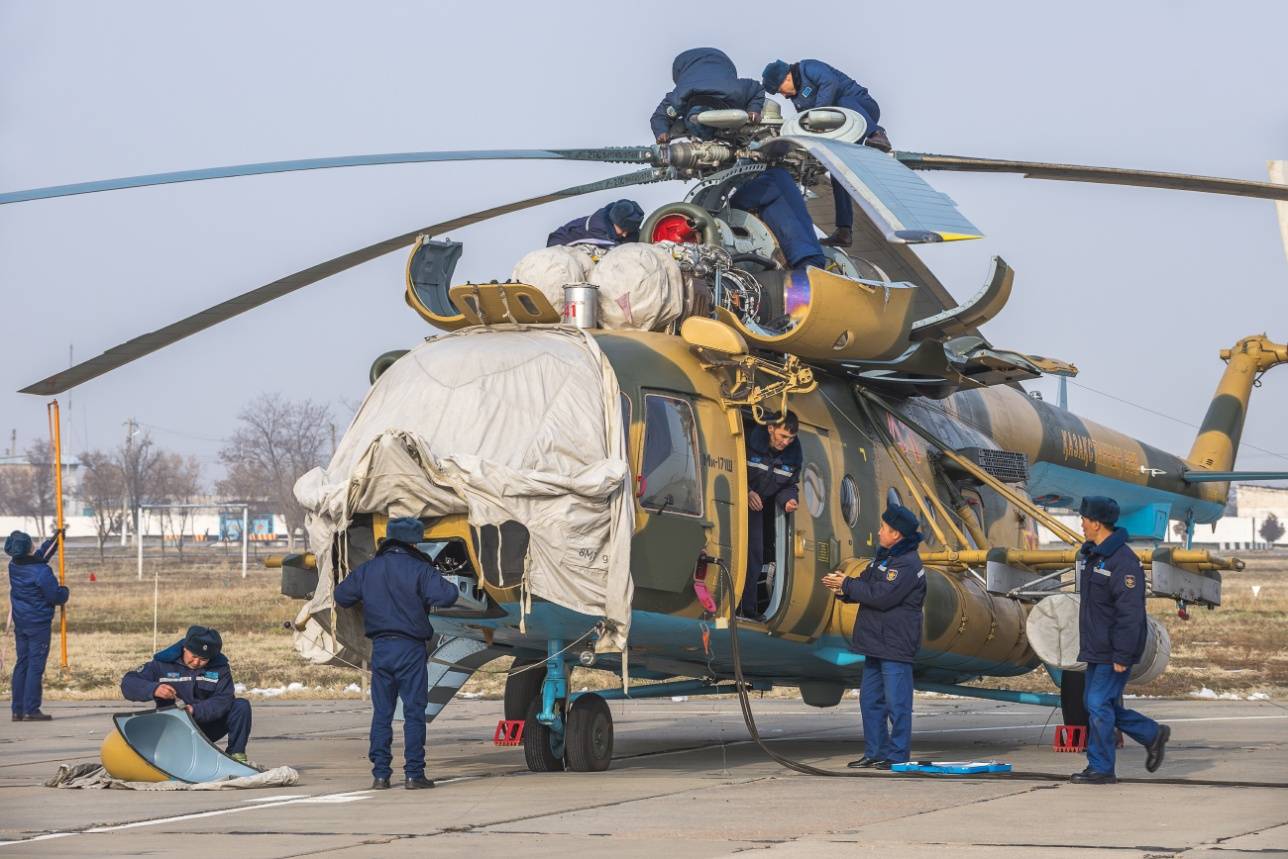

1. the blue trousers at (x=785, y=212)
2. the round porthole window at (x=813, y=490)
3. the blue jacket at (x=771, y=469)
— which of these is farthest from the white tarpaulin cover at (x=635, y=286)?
the round porthole window at (x=813, y=490)

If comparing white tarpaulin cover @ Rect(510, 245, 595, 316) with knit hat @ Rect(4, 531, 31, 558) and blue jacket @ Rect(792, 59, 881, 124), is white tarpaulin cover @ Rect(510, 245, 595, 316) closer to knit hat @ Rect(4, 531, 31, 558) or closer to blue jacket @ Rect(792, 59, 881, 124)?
blue jacket @ Rect(792, 59, 881, 124)

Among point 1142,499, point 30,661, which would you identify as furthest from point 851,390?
point 30,661

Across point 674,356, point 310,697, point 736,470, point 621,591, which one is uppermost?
point 674,356

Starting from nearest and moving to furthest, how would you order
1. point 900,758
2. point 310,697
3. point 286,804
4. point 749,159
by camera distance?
point 286,804
point 900,758
point 749,159
point 310,697

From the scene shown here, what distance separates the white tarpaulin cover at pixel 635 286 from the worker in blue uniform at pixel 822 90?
81.2 inches

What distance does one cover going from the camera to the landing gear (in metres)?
10.6

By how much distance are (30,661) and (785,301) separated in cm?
851

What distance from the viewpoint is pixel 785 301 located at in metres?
12.0

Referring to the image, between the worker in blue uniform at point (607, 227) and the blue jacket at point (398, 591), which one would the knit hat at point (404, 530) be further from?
the worker in blue uniform at point (607, 227)

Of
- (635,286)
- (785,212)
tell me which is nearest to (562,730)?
(635,286)

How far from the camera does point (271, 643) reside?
28.4 m

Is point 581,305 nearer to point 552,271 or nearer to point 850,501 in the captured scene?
point 552,271

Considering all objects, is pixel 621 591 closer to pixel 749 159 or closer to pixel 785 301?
pixel 785 301

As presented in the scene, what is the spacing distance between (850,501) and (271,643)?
17971mm
